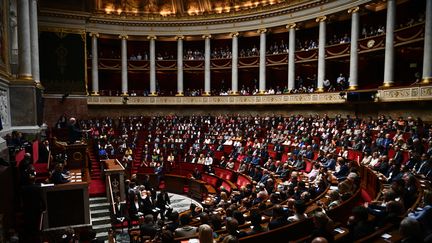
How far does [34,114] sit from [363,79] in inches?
873

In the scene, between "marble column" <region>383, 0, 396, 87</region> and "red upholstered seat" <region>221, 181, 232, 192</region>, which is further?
"marble column" <region>383, 0, 396, 87</region>

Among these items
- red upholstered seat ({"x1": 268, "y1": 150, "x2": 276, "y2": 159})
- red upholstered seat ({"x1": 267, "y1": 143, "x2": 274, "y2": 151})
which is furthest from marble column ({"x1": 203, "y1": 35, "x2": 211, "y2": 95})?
red upholstered seat ({"x1": 268, "y1": 150, "x2": 276, "y2": 159})

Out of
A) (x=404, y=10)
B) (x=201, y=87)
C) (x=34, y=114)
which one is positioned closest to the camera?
(x=34, y=114)

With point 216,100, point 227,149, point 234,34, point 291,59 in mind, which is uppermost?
point 234,34

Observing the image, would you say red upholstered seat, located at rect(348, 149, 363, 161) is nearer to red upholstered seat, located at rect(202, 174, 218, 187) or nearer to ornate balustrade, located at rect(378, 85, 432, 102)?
ornate balustrade, located at rect(378, 85, 432, 102)

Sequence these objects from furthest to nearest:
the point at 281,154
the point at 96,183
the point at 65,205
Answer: the point at 281,154 → the point at 96,183 → the point at 65,205

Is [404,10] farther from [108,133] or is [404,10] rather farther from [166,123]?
[108,133]

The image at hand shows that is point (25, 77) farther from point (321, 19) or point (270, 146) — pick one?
point (321, 19)

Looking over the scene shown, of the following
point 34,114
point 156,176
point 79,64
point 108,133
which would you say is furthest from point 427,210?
point 79,64

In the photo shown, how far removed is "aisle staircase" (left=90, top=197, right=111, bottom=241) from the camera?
1185cm

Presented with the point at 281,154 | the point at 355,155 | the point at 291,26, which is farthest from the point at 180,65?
the point at 355,155

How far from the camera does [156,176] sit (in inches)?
734

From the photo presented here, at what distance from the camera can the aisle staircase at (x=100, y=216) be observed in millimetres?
11846

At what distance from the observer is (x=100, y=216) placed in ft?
42.4
